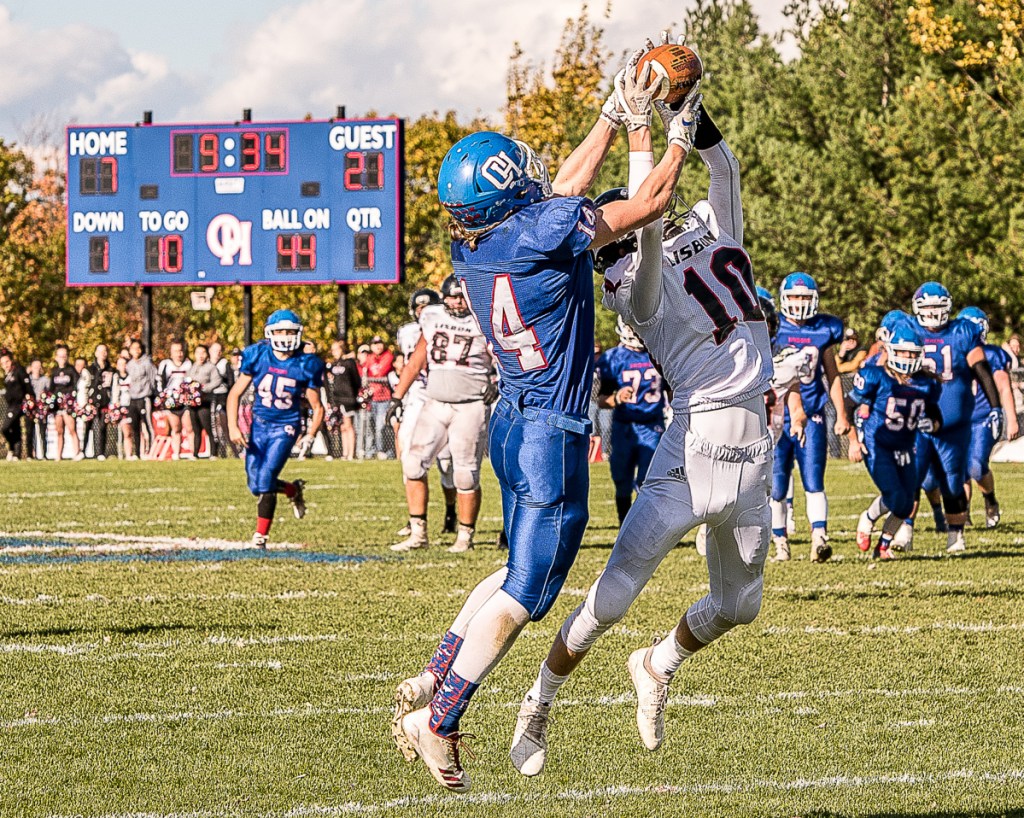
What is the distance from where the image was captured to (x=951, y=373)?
11398mm

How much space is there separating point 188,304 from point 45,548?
120 ft

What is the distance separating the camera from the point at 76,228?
1009 inches

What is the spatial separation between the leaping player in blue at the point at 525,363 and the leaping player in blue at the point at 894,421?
6090 mm

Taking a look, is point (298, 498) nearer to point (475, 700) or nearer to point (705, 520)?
point (475, 700)

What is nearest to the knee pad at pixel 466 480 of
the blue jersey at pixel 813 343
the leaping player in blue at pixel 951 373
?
the blue jersey at pixel 813 343

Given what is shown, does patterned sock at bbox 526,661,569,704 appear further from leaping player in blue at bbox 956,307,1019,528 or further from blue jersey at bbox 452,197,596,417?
leaping player in blue at bbox 956,307,1019,528

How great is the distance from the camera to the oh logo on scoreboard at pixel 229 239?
25.0 m

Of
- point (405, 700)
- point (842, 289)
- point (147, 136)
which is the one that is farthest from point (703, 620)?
point (842, 289)

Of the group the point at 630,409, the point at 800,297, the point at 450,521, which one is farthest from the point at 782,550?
the point at 450,521

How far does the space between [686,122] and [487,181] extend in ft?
2.09

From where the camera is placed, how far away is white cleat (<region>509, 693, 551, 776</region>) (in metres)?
4.48

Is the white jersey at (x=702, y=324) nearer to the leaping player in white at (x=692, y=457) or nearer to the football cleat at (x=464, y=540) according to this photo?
the leaping player in white at (x=692, y=457)

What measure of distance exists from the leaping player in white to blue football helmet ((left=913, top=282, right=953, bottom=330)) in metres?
6.61

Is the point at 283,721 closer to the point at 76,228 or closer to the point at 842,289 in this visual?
the point at 76,228
